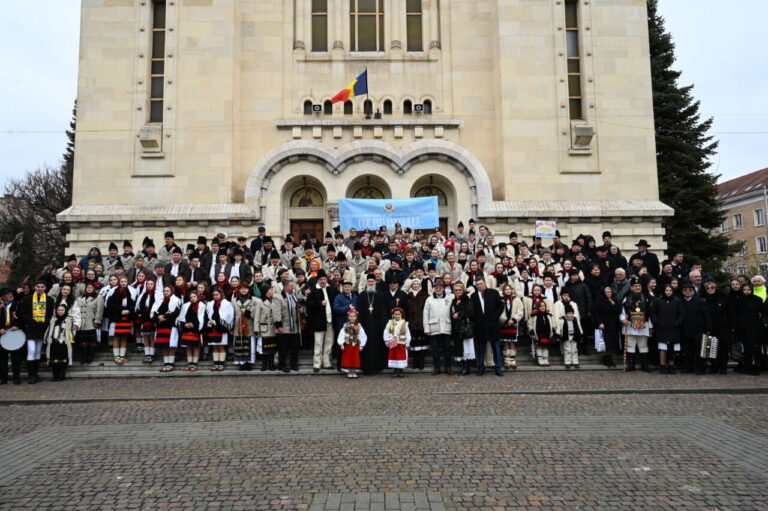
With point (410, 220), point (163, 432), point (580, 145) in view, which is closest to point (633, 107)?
point (580, 145)

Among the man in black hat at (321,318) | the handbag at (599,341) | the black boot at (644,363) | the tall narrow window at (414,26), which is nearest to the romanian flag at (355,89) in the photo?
the tall narrow window at (414,26)

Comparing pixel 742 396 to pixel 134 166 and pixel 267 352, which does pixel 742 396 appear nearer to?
pixel 267 352

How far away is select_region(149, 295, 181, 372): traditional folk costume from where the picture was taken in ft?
40.9

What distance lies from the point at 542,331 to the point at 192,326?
7496mm

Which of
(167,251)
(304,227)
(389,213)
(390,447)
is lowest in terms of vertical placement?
(390,447)

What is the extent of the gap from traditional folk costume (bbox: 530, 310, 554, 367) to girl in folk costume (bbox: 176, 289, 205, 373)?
7207 millimetres

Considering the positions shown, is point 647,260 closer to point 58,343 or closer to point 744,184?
point 58,343

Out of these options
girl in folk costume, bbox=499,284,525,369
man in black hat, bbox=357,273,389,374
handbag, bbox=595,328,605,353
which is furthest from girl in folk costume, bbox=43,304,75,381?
handbag, bbox=595,328,605,353

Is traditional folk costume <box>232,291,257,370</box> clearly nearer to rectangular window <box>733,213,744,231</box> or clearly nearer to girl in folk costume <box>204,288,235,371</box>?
girl in folk costume <box>204,288,235,371</box>

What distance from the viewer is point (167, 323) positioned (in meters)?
12.5

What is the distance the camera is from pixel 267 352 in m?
12.5

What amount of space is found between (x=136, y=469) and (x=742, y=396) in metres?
9.52

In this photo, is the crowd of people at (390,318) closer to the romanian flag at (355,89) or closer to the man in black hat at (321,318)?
the man in black hat at (321,318)

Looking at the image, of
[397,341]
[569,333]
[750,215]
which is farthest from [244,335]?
[750,215]
